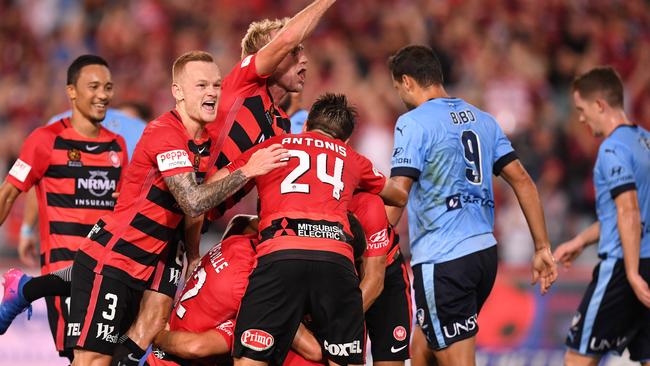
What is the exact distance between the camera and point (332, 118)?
6500 millimetres

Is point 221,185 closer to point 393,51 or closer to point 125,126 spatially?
point 125,126

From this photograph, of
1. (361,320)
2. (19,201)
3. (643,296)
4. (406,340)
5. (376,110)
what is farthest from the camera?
(376,110)

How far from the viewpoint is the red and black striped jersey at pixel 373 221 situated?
6.74 metres

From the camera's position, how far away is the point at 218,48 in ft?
51.2

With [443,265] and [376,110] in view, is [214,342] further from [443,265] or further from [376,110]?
[376,110]

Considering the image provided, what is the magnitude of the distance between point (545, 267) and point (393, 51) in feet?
25.3

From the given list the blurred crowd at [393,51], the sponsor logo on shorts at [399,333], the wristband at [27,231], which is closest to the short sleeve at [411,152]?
the sponsor logo on shorts at [399,333]

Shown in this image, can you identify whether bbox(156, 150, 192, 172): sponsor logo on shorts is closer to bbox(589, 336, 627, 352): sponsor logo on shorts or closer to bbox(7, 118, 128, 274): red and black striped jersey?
bbox(7, 118, 128, 274): red and black striped jersey

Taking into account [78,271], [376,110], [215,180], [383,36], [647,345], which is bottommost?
[647,345]

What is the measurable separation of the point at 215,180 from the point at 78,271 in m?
1.12

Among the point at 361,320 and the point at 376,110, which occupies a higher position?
the point at 376,110

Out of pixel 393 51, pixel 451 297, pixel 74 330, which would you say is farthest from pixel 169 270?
pixel 393 51

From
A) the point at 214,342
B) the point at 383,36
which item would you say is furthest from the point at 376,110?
the point at 214,342

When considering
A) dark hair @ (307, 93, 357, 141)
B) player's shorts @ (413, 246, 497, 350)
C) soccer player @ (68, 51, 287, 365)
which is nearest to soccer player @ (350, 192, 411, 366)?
player's shorts @ (413, 246, 497, 350)
